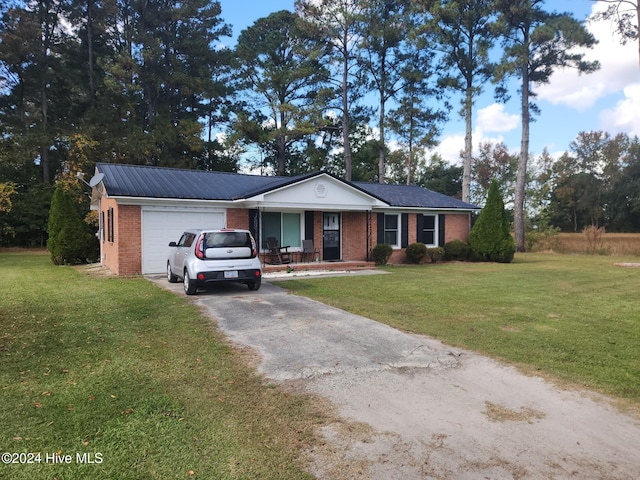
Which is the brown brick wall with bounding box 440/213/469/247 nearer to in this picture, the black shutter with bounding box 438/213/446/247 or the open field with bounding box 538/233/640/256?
the black shutter with bounding box 438/213/446/247

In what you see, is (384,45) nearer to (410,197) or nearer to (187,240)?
(410,197)

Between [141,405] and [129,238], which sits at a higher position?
[129,238]

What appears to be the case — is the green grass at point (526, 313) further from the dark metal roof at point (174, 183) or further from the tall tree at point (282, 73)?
the tall tree at point (282, 73)

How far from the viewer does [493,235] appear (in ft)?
61.9

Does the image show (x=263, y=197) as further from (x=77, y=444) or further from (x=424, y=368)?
(x=77, y=444)

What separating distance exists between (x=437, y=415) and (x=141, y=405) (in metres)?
2.62

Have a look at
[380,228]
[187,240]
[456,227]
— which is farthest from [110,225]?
[456,227]

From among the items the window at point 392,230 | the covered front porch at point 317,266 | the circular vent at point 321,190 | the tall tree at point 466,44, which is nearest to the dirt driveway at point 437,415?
the covered front porch at point 317,266

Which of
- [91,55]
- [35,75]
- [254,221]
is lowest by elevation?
[254,221]

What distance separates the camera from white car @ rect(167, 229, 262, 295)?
9500 millimetres

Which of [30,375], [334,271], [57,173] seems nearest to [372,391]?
[30,375]

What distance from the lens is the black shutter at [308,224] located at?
53.9ft

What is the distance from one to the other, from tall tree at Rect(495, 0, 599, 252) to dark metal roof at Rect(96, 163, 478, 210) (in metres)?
10.3

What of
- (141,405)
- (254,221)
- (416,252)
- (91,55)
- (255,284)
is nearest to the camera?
(141,405)
